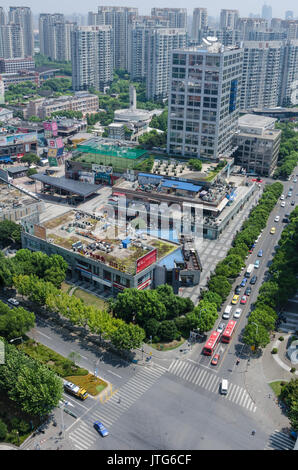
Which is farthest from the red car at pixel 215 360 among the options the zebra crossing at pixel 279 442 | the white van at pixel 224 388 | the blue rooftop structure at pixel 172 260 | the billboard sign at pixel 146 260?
the blue rooftop structure at pixel 172 260

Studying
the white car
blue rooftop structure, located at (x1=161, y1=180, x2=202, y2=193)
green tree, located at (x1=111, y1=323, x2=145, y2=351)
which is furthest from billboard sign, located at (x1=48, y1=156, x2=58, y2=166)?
green tree, located at (x1=111, y1=323, x2=145, y2=351)

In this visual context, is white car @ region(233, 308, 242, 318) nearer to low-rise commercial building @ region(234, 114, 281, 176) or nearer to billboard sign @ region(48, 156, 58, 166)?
low-rise commercial building @ region(234, 114, 281, 176)

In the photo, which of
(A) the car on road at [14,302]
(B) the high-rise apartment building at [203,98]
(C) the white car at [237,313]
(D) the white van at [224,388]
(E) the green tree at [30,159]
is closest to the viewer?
(D) the white van at [224,388]

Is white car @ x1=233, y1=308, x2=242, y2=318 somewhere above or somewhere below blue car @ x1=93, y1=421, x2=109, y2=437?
above

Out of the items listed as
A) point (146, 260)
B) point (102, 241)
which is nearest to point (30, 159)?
point (102, 241)

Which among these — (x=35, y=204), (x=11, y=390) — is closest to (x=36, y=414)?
(x=11, y=390)

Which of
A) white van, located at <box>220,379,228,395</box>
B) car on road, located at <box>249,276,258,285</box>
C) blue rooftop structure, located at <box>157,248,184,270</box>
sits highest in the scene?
blue rooftop structure, located at <box>157,248,184,270</box>

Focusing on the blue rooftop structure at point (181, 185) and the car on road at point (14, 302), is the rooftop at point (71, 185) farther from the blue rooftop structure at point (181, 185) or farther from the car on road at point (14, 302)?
the car on road at point (14, 302)
